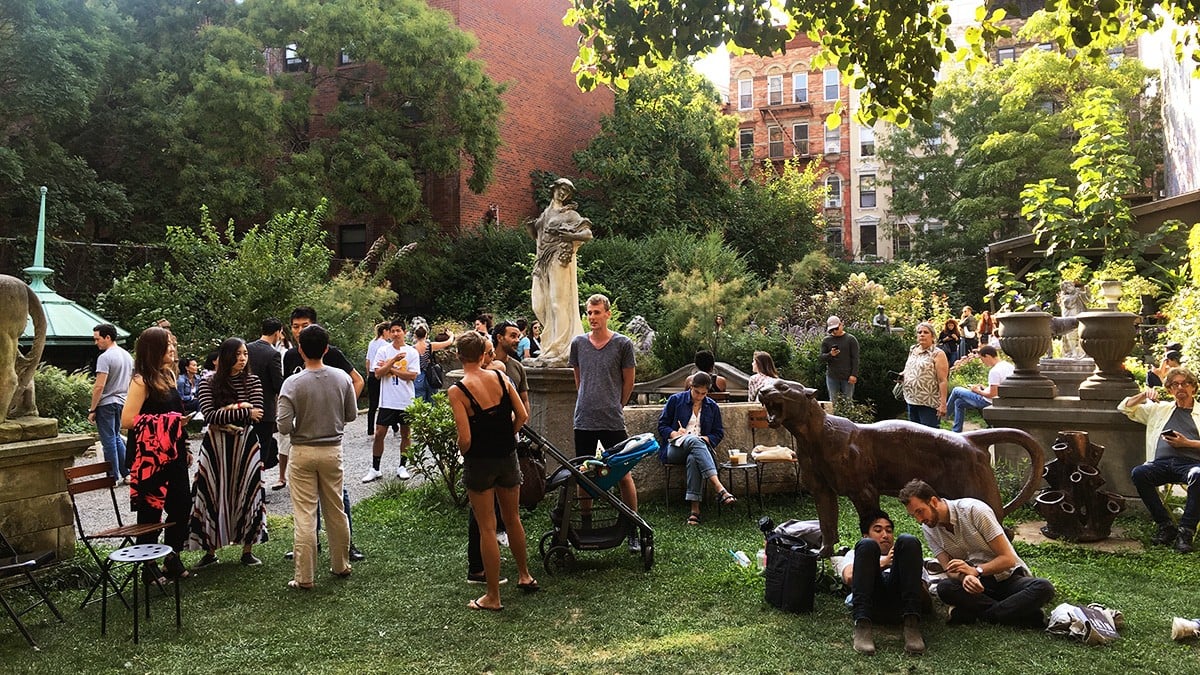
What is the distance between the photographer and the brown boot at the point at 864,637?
496cm

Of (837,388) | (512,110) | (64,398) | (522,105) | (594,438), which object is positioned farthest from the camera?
(522,105)

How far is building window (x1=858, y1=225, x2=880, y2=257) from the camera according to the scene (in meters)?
45.1

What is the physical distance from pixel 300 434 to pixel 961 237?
3541 centimetres

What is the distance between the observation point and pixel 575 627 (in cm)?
556

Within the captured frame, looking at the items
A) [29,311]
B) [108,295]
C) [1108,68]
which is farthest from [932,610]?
[1108,68]

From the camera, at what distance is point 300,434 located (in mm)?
6258

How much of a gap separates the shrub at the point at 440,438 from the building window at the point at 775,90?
1639 inches

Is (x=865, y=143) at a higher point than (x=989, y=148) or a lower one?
higher

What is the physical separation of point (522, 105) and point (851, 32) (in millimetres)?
26659

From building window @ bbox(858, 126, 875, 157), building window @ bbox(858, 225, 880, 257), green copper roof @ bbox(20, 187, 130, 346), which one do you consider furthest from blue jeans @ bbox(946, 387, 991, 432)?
building window @ bbox(858, 126, 875, 157)

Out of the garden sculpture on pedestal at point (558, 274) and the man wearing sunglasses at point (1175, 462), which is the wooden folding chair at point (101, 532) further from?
the man wearing sunglasses at point (1175, 462)

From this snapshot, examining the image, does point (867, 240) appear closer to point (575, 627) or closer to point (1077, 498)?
point (1077, 498)

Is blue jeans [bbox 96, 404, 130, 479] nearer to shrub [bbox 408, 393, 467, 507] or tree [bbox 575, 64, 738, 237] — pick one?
shrub [bbox 408, 393, 467, 507]

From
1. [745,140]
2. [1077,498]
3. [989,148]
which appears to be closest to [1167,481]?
[1077,498]
